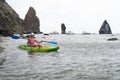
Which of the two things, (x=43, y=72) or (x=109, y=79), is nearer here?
(x=109, y=79)

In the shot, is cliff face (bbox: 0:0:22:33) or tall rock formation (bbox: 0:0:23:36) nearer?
tall rock formation (bbox: 0:0:23:36)

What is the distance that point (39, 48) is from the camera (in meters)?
30.3

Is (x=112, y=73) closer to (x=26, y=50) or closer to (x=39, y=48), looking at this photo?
(x=39, y=48)

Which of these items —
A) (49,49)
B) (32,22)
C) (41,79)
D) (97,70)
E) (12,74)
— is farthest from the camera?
(32,22)

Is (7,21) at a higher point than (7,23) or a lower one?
higher

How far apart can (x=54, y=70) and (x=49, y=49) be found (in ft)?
42.2

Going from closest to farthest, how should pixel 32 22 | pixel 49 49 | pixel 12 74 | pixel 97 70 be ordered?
pixel 12 74 < pixel 97 70 < pixel 49 49 < pixel 32 22

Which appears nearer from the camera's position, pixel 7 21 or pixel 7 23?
pixel 7 23

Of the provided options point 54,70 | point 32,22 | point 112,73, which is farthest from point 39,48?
point 32,22

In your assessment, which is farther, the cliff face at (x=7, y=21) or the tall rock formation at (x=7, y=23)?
the cliff face at (x=7, y=21)

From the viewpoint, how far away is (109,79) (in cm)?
1423

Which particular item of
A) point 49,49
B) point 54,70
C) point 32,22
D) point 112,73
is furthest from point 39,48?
point 32,22

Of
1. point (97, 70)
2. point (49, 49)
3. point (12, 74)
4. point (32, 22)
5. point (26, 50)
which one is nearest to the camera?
point (12, 74)

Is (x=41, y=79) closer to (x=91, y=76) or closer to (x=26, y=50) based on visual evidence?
(x=91, y=76)
